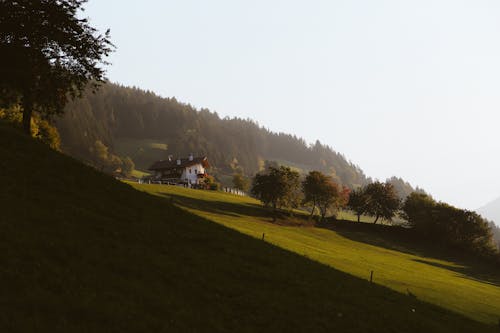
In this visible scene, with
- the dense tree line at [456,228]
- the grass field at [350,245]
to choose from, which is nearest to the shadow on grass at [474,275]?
the grass field at [350,245]

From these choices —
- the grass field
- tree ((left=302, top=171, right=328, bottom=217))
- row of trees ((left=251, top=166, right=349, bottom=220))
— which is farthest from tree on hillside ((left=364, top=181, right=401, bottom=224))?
tree ((left=302, top=171, right=328, bottom=217))

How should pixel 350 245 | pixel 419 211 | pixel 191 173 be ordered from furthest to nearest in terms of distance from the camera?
pixel 191 173
pixel 419 211
pixel 350 245

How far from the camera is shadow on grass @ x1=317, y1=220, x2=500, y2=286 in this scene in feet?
282

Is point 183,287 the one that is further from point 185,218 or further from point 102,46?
point 102,46

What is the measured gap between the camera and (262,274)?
61.0 feet

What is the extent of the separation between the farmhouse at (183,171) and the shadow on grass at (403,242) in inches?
2616

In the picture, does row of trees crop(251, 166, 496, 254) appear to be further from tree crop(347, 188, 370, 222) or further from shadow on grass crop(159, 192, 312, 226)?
shadow on grass crop(159, 192, 312, 226)

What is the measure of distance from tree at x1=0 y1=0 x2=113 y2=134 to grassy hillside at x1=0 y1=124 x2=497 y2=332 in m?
9.96

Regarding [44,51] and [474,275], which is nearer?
[44,51]

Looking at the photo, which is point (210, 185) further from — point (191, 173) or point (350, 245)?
point (350, 245)

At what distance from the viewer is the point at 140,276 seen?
548 inches

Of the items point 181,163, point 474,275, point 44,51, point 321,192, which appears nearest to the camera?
point 44,51

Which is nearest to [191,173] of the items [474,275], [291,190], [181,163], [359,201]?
[181,163]

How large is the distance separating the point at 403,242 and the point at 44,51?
9137cm
